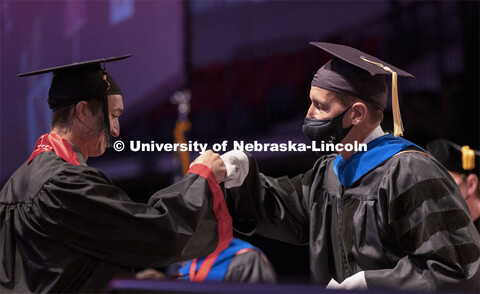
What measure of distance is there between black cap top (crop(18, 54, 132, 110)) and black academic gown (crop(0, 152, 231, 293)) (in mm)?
306

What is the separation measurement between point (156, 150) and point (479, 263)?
177cm

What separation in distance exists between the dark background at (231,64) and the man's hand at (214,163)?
56 centimetres

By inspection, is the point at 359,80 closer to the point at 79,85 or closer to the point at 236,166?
the point at 236,166

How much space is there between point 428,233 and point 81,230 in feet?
4.08

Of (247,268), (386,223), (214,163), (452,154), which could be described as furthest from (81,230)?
(452,154)

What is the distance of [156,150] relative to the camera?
333cm

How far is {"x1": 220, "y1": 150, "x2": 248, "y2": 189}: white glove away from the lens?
8.69 feet

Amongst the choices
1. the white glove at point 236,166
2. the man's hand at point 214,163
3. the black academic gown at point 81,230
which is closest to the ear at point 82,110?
the black academic gown at point 81,230

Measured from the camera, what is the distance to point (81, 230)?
88.0 inches

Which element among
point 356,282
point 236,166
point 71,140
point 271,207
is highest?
point 71,140

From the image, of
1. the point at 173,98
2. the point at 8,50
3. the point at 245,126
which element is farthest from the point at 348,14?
the point at 8,50

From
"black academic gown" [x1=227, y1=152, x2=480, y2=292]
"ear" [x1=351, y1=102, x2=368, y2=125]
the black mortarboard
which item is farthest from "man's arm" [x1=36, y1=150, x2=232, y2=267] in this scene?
the black mortarboard

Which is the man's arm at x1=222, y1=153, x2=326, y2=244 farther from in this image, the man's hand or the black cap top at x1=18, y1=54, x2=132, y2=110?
the black cap top at x1=18, y1=54, x2=132, y2=110

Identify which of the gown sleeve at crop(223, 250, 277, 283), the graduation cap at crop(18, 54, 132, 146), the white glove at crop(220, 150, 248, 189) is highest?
the graduation cap at crop(18, 54, 132, 146)
